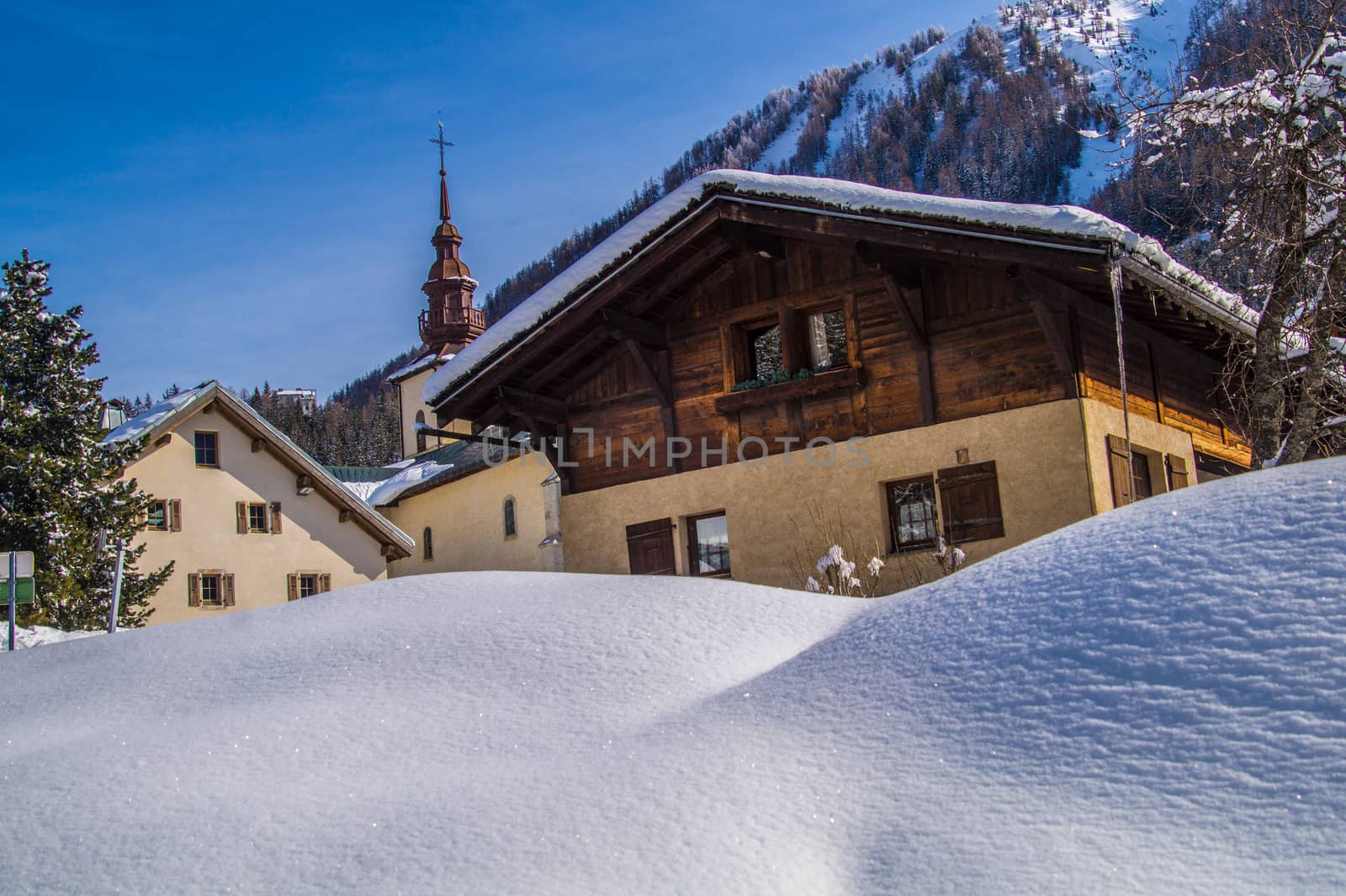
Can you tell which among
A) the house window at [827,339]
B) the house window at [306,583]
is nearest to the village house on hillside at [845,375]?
the house window at [827,339]

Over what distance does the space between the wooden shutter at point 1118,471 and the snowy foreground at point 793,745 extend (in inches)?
292

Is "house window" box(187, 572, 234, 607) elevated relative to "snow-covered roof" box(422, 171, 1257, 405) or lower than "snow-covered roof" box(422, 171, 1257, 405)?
lower

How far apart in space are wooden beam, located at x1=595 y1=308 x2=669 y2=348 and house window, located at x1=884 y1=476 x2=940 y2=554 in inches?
131

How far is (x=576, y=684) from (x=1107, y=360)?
9.29 m

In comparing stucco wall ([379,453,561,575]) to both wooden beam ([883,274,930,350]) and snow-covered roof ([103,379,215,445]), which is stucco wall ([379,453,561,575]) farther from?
wooden beam ([883,274,930,350])

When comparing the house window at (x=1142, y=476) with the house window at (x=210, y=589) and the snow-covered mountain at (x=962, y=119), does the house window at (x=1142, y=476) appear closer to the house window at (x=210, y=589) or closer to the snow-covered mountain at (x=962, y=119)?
the house window at (x=210, y=589)

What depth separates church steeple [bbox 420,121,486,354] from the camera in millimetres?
51562

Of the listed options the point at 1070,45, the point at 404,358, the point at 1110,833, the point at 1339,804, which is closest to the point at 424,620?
the point at 1110,833

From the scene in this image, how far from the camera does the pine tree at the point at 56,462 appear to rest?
21.5 m

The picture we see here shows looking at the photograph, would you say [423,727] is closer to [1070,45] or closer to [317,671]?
[317,671]

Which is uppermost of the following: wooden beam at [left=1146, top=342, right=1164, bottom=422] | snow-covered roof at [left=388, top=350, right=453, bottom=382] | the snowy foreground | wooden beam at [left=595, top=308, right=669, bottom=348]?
snow-covered roof at [left=388, top=350, right=453, bottom=382]

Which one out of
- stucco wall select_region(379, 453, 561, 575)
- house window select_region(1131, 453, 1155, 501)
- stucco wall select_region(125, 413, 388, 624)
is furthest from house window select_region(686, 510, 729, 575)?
stucco wall select_region(125, 413, 388, 624)

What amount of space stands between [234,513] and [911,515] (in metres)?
20.6

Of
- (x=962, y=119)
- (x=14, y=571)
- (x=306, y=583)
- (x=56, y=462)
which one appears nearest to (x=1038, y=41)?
(x=962, y=119)
